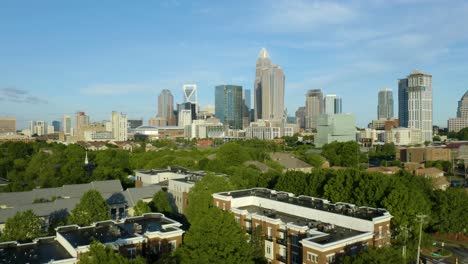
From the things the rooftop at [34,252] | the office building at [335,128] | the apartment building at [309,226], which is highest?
the office building at [335,128]

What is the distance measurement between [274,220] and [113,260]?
13.6 metres

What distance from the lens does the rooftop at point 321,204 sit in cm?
2914

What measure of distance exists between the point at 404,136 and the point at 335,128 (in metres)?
45.0

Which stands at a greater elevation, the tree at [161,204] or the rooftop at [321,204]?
the rooftop at [321,204]

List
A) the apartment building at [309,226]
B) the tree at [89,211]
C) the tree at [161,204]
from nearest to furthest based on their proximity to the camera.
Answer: the apartment building at [309,226], the tree at [89,211], the tree at [161,204]

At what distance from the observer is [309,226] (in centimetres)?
2772

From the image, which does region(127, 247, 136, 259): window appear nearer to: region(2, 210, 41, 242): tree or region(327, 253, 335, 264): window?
region(2, 210, 41, 242): tree

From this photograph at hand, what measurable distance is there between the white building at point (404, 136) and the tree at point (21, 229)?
171m

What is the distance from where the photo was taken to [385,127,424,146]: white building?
179750mm

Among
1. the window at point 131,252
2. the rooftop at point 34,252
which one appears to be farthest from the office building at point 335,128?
the rooftop at point 34,252

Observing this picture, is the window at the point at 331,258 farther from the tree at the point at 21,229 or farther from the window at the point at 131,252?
the tree at the point at 21,229

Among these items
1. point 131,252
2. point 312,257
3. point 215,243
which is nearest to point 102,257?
point 131,252

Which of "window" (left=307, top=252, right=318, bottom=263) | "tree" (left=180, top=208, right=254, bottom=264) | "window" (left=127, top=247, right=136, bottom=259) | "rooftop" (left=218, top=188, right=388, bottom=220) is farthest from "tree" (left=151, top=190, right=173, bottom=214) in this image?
"window" (left=307, top=252, right=318, bottom=263)

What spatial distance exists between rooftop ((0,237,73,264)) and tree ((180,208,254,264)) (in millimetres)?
7427
